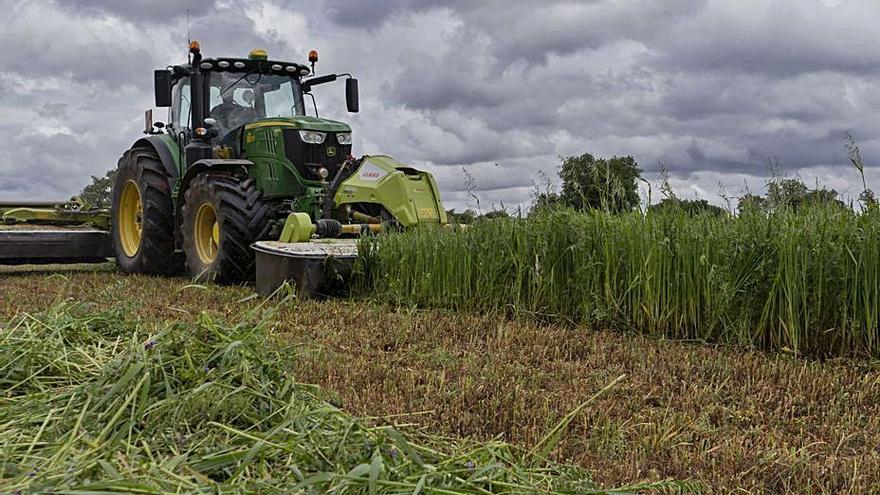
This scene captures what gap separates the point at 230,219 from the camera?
764 cm

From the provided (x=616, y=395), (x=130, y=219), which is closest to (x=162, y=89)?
(x=130, y=219)

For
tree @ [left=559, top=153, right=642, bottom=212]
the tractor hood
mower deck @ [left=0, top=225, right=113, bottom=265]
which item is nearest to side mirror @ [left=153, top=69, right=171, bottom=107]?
the tractor hood

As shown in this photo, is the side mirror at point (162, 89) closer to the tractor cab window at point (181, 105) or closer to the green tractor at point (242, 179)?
the green tractor at point (242, 179)

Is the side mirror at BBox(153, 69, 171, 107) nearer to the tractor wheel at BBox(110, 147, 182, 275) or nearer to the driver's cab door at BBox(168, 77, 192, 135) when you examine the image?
the driver's cab door at BBox(168, 77, 192, 135)

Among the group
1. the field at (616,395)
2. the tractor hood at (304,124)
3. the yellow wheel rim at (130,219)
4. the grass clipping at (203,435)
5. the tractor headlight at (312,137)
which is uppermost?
A: the tractor hood at (304,124)

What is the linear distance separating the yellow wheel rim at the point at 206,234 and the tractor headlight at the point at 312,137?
109 cm

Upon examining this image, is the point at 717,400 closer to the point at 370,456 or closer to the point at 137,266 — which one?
the point at 370,456

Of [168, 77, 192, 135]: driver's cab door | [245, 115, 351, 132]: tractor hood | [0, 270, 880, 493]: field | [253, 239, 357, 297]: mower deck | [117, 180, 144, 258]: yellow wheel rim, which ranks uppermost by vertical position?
[168, 77, 192, 135]: driver's cab door

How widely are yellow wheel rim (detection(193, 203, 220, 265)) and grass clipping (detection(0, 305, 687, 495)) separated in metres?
5.15

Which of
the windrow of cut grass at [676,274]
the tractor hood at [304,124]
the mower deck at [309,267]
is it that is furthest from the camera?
the tractor hood at [304,124]

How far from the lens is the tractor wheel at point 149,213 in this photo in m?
9.09

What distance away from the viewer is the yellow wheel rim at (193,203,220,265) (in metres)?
8.24

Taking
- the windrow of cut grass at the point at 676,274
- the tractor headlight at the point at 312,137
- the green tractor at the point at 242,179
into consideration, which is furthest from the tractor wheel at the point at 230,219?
the windrow of cut grass at the point at 676,274

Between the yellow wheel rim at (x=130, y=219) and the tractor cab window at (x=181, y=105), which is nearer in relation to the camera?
the tractor cab window at (x=181, y=105)
